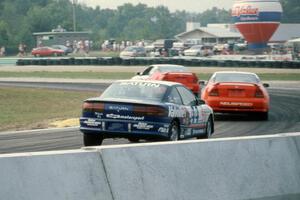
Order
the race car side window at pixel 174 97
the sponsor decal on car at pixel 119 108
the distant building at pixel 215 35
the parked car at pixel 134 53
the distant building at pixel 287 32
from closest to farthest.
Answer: the sponsor decal on car at pixel 119 108
the race car side window at pixel 174 97
the parked car at pixel 134 53
the distant building at pixel 287 32
the distant building at pixel 215 35

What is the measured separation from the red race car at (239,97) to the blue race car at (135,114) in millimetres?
6996

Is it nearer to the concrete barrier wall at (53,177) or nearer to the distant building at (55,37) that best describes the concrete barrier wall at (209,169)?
the concrete barrier wall at (53,177)

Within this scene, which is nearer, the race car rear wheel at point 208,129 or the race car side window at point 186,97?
the race car side window at point 186,97

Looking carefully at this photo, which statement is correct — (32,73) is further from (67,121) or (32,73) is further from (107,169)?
(107,169)

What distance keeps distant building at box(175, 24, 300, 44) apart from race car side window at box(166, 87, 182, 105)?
12488 centimetres

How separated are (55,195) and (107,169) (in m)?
0.65

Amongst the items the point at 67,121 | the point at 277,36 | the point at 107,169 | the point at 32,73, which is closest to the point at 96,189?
the point at 107,169

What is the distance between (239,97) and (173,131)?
7661 millimetres

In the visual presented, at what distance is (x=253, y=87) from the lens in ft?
71.8

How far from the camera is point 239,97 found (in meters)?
21.8

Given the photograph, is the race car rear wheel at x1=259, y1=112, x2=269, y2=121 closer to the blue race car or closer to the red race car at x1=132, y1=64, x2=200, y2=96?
the blue race car

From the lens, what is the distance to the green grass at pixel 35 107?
2173 centimetres

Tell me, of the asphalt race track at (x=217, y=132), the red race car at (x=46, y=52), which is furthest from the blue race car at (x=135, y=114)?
the red race car at (x=46, y=52)

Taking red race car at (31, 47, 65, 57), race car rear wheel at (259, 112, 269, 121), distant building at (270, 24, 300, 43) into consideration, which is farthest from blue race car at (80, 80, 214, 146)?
distant building at (270, 24, 300, 43)
